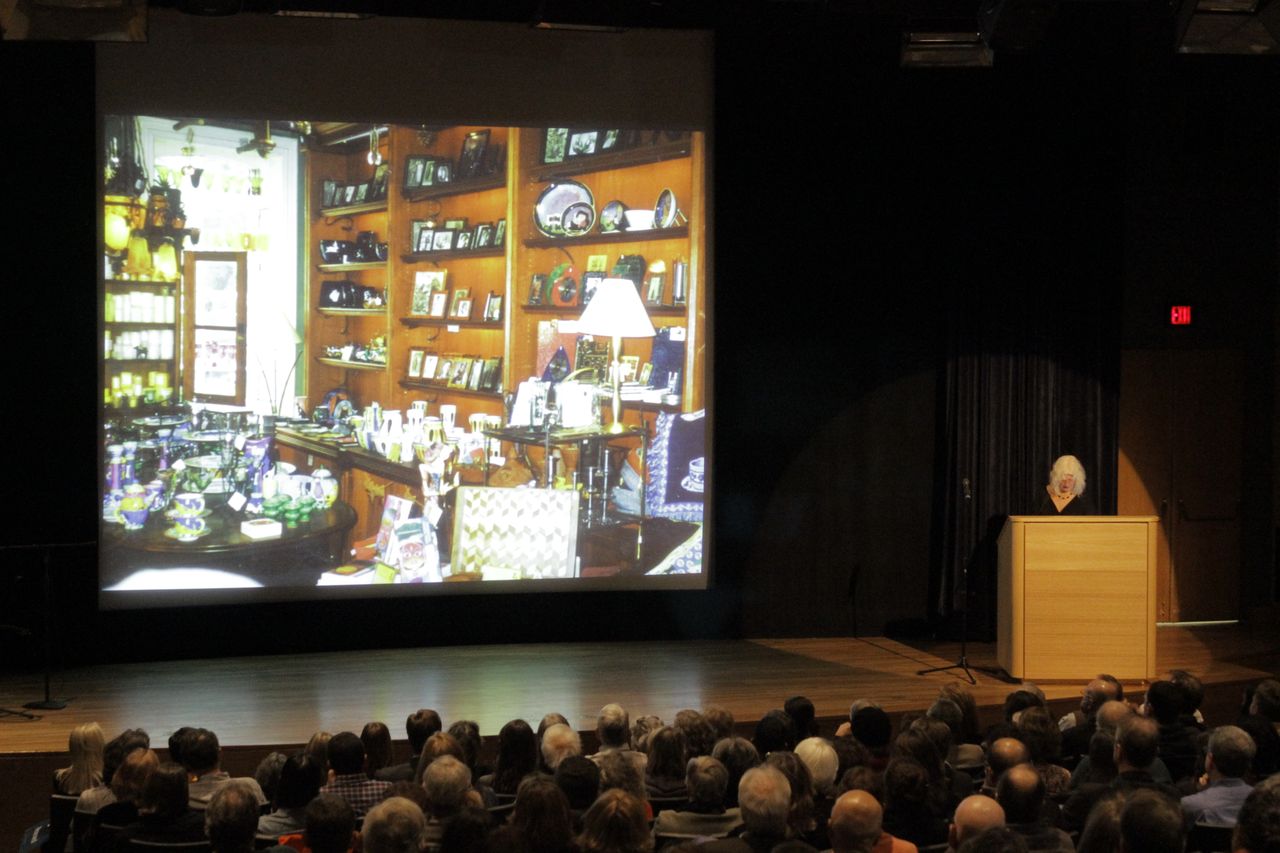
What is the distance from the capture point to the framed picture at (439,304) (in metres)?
8.64

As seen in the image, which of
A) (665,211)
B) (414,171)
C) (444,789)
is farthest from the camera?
(665,211)

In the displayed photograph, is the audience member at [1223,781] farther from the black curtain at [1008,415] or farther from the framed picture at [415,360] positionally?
the framed picture at [415,360]

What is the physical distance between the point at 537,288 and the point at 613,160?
3.06 feet

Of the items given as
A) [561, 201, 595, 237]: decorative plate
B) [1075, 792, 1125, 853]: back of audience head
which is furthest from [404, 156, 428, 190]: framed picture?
[1075, 792, 1125, 853]: back of audience head

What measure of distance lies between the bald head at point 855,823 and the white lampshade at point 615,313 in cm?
573

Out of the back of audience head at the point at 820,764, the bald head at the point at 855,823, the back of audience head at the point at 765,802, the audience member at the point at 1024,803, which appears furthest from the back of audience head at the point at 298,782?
the audience member at the point at 1024,803

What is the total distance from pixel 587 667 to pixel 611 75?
12.0 feet

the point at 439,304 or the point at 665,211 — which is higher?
the point at 665,211

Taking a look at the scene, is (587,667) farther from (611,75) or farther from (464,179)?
(611,75)

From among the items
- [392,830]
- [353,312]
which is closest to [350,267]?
[353,312]

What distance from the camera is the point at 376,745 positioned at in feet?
15.3

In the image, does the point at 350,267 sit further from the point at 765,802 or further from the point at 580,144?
the point at 765,802

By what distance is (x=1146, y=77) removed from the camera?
32.0 feet

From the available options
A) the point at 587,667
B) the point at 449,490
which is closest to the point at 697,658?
the point at 587,667
